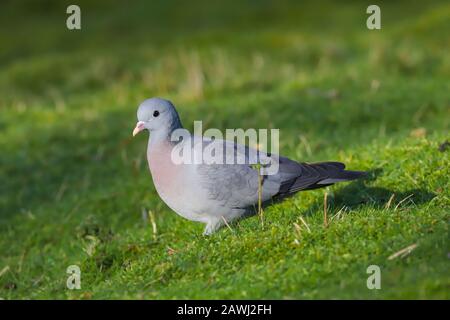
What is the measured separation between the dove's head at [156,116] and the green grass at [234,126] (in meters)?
1.00

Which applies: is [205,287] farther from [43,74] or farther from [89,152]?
[43,74]

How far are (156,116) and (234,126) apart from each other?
458 centimetres

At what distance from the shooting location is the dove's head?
6453 millimetres

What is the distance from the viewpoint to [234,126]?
11000 millimetres

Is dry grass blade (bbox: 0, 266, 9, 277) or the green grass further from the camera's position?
dry grass blade (bbox: 0, 266, 9, 277)

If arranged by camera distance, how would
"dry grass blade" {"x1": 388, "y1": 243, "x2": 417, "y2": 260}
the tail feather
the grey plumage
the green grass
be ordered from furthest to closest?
the tail feather, the grey plumage, the green grass, "dry grass blade" {"x1": 388, "y1": 243, "x2": 417, "y2": 260}

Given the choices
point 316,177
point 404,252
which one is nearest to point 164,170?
point 316,177

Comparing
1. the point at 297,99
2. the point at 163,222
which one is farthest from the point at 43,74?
the point at 163,222

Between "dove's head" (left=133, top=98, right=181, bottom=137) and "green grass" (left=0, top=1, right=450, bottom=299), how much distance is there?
100cm

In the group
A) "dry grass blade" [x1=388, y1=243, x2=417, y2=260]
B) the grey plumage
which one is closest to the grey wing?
the grey plumage

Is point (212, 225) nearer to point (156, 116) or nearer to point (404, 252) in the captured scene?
point (156, 116)

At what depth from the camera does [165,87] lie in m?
14.1

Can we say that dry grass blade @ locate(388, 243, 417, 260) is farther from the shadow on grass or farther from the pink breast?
the pink breast

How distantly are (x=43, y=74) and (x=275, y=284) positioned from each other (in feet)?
46.0
